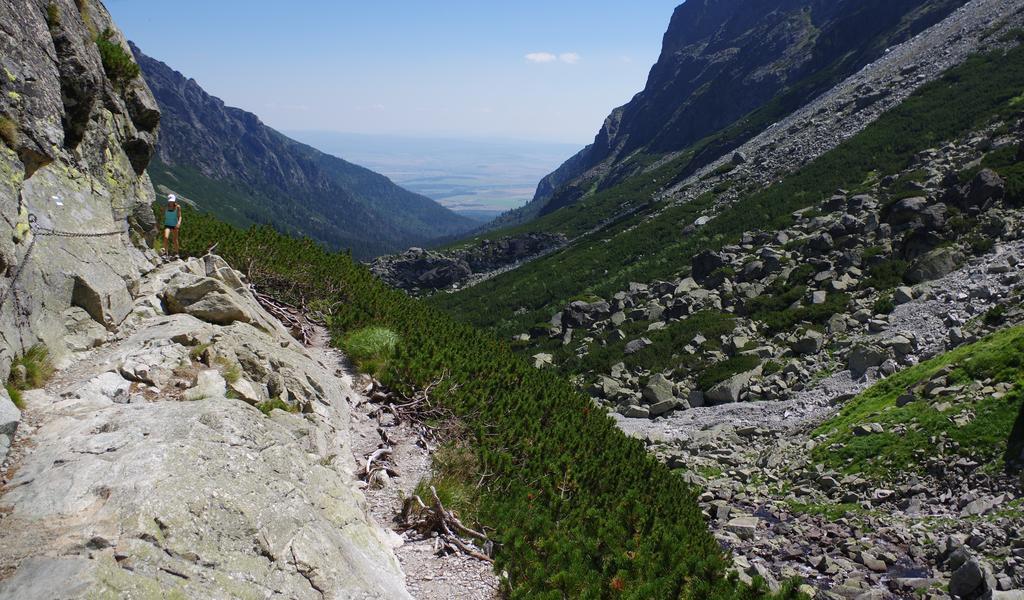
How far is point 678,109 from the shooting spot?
6353 inches

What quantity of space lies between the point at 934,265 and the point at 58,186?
28.4 meters

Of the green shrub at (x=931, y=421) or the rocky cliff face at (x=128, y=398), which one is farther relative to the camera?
the green shrub at (x=931, y=421)

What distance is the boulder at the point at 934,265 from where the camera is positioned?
23.0 meters

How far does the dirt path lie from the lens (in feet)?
22.1

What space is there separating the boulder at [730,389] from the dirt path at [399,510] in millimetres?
14827

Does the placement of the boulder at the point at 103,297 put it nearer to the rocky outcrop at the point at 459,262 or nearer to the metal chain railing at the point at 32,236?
the metal chain railing at the point at 32,236

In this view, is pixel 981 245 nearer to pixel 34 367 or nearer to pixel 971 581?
pixel 971 581

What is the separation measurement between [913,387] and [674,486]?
810 centimetres

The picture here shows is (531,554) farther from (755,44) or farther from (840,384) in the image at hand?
(755,44)

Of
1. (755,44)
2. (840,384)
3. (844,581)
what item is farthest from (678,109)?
(844,581)

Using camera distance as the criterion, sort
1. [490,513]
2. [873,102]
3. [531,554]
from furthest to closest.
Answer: [873,102] < [490,513] < [531,554]

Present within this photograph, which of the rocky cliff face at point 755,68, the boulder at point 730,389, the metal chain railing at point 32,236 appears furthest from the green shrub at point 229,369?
the rocky cliff face at point 755,68

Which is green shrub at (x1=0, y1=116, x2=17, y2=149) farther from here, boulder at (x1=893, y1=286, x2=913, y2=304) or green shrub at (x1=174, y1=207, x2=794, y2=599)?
boulder at (x1=893, y1=286, x2=913, y2=304)

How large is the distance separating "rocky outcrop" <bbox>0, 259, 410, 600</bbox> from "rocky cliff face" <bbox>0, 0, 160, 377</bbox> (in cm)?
72
